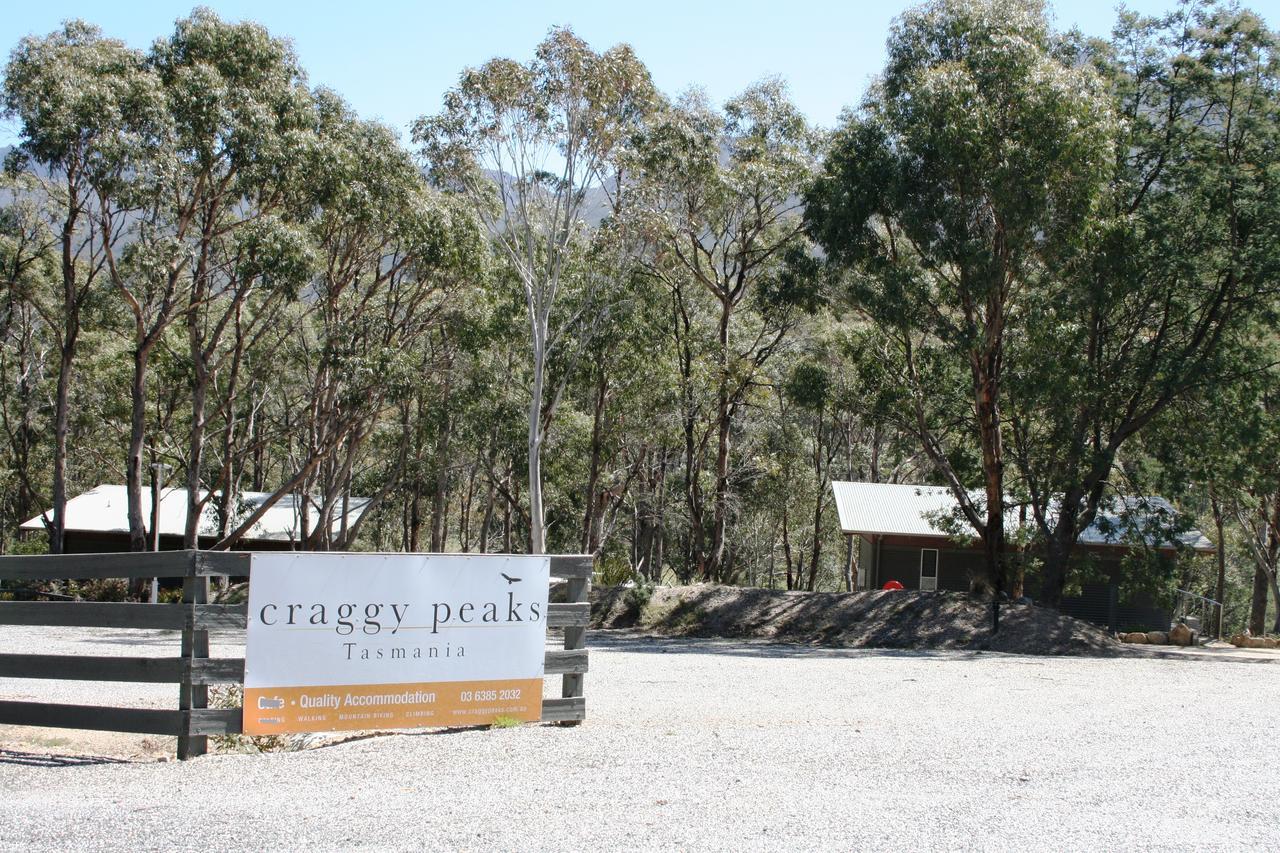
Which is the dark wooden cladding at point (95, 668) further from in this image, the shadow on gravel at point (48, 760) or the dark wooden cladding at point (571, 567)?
the dark wooden cladding at point (571, 567)

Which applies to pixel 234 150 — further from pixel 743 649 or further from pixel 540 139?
pixel 743 649

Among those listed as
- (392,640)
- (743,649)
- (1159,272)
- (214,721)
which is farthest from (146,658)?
(1159,272)

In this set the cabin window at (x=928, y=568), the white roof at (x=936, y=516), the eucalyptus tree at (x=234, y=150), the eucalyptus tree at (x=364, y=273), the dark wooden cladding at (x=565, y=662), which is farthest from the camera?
the cabin window at (x=928, y=568)

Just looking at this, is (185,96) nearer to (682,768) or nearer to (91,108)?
(91,108)

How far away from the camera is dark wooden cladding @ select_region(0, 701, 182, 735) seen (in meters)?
6.44

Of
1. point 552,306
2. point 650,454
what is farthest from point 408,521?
point 552,306

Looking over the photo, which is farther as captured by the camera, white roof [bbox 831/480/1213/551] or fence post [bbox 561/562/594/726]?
white roof [bbox 831/480/1213/551]

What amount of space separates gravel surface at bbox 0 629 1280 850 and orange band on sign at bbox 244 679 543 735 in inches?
5.3

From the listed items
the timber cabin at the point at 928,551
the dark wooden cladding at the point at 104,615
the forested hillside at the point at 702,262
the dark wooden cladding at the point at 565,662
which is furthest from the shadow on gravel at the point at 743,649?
the dark wooden cladding at the point at 104,615

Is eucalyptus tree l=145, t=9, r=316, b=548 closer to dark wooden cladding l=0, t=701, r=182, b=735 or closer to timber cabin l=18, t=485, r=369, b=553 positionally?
timber cabin l=18, t=485, r=369, b=553

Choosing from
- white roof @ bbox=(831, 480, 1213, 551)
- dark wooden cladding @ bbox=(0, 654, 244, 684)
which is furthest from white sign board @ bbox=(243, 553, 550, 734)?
white roof @ bbox=(831, 480, 1213, 551)

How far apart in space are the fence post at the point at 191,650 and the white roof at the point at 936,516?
66.0 ft

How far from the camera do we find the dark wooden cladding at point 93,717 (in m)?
6.44

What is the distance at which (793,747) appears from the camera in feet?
22.2
